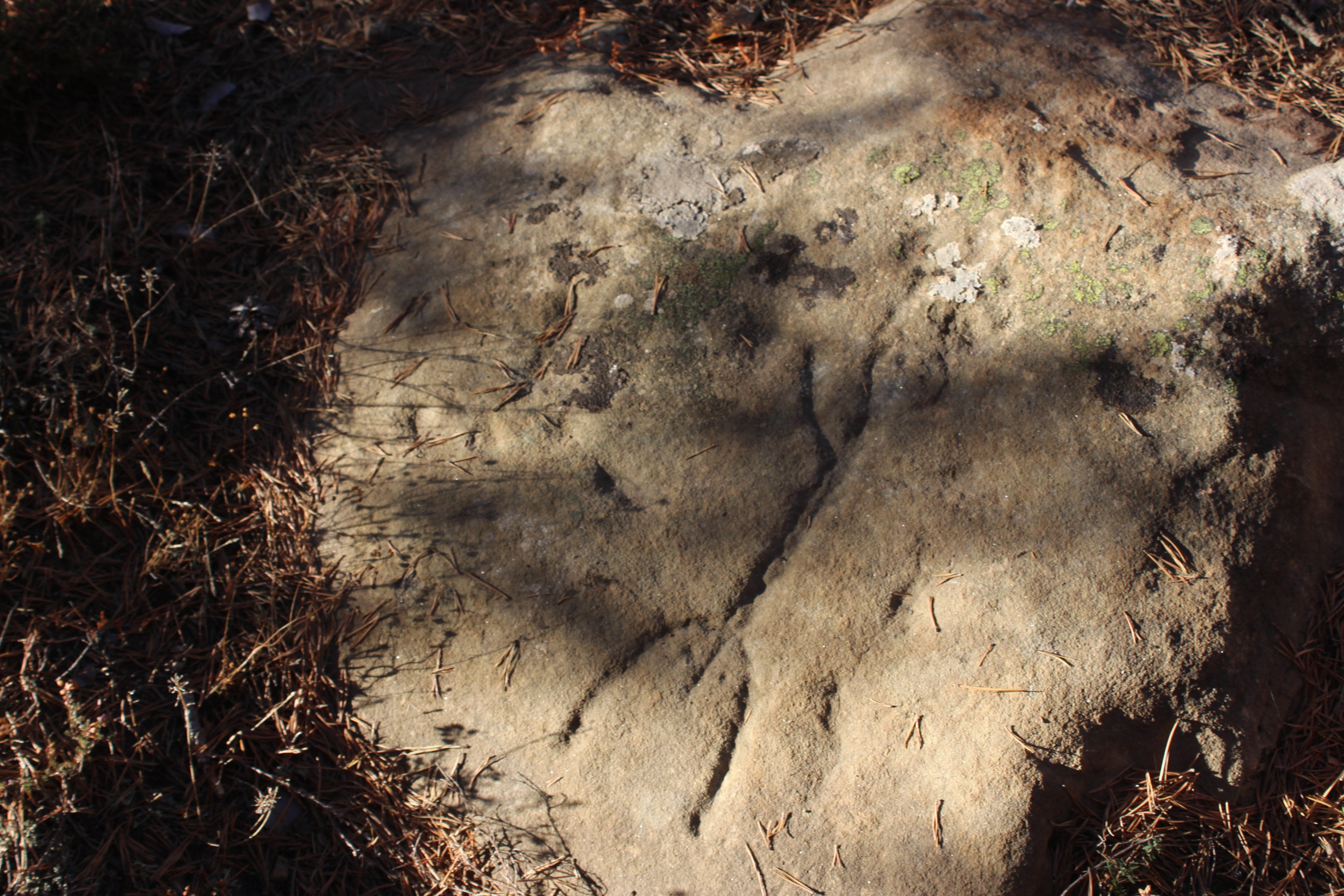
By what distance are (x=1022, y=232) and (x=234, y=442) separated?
2.68 metres

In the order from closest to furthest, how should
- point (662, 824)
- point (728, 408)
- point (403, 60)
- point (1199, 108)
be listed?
1. point (662, 824)
2. point (728, 408)
3. point (1199, 108)
4. point (403, 60)

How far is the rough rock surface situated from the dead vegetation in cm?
19

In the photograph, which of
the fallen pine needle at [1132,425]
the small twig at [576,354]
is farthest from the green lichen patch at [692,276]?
the fallen pine needle at [1132,425]

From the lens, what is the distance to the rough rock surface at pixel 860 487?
2.17 m

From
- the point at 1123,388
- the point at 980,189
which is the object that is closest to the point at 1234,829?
the point at 1123,388

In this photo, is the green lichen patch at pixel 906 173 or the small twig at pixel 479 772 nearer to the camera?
the small twig at pixel 479 772

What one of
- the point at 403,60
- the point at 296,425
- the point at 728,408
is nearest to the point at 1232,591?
the point at 728,408

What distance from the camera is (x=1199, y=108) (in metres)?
2.77

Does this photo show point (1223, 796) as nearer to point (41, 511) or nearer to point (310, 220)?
point (310, 220)

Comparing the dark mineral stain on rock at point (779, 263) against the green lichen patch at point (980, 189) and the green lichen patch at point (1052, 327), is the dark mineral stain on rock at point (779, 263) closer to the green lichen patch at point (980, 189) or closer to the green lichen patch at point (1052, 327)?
the green lichen patch at point (980, 189)

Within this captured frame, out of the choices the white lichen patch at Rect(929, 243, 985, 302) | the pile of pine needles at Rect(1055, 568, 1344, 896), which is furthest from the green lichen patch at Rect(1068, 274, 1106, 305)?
the pile of pine needles at Rect(1055, 568, 1344, 896)

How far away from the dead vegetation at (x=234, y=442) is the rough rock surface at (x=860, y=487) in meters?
0.19

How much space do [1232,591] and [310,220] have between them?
3.25 metres

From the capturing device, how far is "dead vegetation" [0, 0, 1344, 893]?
87.9 inches
